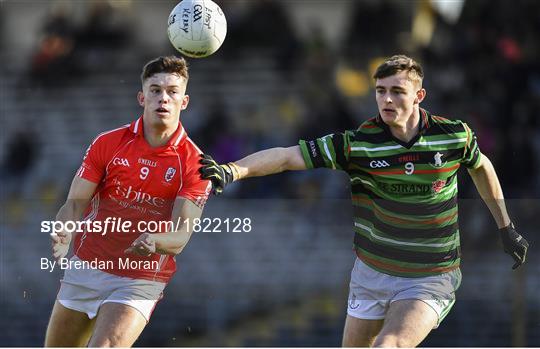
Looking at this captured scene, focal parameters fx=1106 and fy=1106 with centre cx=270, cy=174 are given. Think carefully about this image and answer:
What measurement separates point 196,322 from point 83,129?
21.5ft

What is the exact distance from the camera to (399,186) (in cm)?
695

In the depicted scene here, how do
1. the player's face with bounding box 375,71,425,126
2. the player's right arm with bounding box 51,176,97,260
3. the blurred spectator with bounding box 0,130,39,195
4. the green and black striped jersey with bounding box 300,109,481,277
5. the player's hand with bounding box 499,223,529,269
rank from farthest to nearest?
the blurred spectator with bounding box 0,130,39,195 → the player's hand with bounding box 499,223,529,269 → the player's right arm with bounding box 51,176,97,260 → the green and black striped jersey with bounding box 300,109,481,277 → the player's face with bounding box 375,71,425,126

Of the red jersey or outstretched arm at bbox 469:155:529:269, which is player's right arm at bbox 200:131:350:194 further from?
outstretched arm at bbox 469:155:529:269

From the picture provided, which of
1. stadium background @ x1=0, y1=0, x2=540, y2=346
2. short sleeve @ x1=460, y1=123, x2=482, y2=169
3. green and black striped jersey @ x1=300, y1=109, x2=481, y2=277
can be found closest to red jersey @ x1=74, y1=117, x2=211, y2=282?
green and black striped jersey @ x1=300, y1=109, x2=481, y2=277

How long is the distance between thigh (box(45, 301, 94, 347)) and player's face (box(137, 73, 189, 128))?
135 cm

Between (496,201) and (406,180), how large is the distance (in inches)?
30.0

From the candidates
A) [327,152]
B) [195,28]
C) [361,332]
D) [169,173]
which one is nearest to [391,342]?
[361,332]

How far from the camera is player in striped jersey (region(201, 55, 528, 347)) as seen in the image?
688cm

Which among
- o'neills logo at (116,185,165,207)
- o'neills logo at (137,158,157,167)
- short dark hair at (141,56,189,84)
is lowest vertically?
o'neills logo at (116,185,165,207)

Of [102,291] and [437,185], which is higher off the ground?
[437,185]

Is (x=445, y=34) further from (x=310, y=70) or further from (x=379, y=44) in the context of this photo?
(x=310, y=70)

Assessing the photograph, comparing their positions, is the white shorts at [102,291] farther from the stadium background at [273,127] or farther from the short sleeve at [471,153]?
the stadium background at [273,127]

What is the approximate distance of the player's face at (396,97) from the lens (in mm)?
6836

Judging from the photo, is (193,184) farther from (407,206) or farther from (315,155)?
(407,206)
